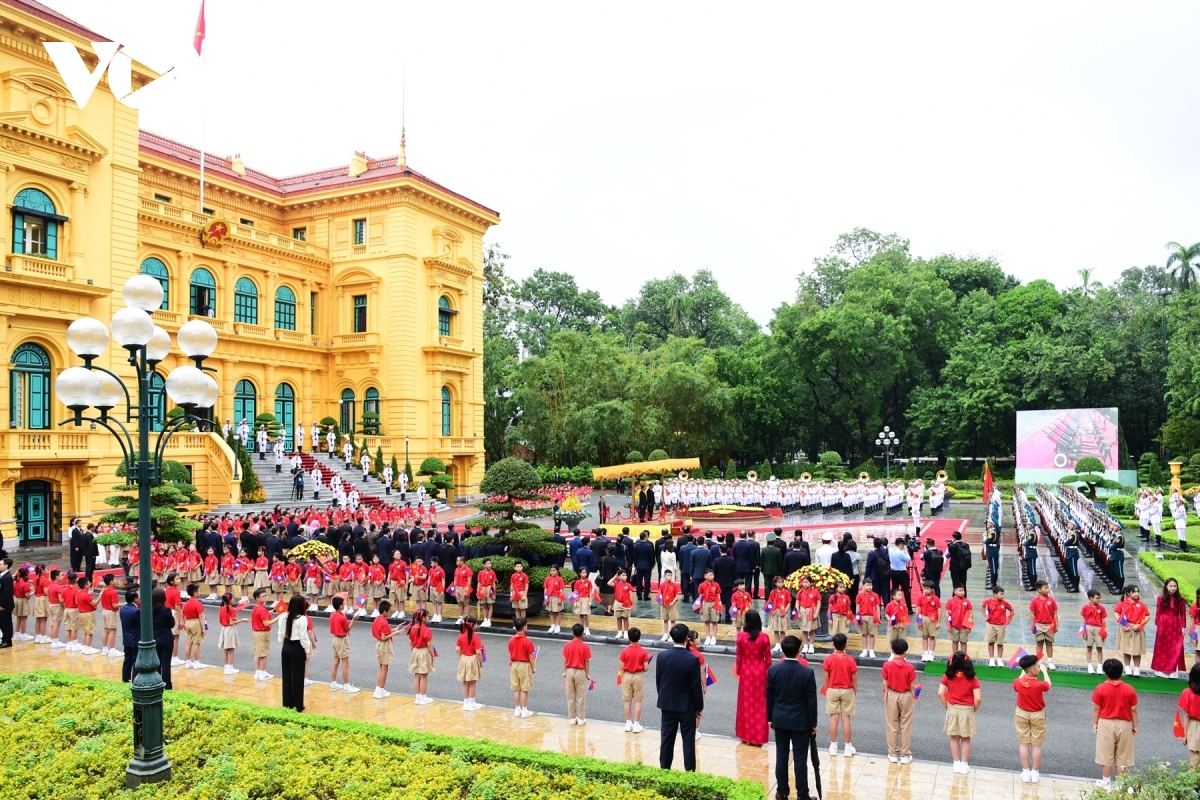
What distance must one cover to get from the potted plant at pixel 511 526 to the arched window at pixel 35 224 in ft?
65.2

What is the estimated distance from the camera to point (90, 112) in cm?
2873

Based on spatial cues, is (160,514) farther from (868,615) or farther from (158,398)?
(868,615)

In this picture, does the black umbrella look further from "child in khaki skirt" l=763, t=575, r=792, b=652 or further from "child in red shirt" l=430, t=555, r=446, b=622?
"child in red shirt" l=430, t=555, r=446, b=622

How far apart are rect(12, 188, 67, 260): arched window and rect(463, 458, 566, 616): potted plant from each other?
1987 cm

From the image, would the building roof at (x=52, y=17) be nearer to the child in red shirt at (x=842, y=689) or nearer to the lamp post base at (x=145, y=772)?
the lamp post base at (x=145, y=772)

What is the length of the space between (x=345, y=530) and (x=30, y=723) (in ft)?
33.9

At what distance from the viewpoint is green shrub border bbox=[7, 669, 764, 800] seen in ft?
24.1

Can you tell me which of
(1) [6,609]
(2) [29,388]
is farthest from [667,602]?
(2) [29,388]

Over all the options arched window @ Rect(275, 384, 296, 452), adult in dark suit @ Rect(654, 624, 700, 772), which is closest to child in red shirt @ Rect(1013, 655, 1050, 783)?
adult in dark suit @ Rect(654, 624, 700, 772)

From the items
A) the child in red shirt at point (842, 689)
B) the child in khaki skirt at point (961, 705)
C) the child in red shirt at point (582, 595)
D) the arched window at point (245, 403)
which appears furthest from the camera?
the arched window at point (245, 403)

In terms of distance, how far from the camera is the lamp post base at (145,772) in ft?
26.4

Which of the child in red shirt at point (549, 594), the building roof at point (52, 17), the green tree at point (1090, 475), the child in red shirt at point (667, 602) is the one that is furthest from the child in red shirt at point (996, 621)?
the green tree at point (1090, 475)

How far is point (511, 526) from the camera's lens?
16812 millimetres

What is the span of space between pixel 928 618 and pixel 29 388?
27654mm
